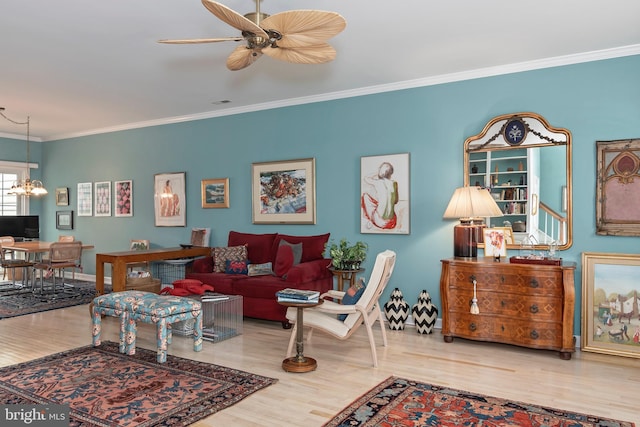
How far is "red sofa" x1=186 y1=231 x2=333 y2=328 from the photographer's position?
518cm

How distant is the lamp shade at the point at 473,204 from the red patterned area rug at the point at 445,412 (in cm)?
182

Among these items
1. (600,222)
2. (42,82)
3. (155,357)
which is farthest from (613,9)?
(42,82)

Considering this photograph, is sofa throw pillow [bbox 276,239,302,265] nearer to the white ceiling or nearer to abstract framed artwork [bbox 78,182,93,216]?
the white ceiling

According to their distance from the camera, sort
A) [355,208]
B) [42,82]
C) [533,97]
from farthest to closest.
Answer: [355,208] → [42,82] → [533,97]

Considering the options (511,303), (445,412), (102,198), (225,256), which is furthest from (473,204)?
(102,198)

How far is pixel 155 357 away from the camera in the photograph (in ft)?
13.5

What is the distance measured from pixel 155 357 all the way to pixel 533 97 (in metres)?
4.43

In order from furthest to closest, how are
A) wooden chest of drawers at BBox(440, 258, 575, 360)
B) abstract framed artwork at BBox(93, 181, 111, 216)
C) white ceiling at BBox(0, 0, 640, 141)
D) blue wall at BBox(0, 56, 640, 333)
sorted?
1. abstract framed artwork at BBox(93, 181, 111, 216)
2. blue wall at BBox(0, 56, 640, 333)
3. wooden chest of drawers at BBox(440, 258, 575, 360)
4. white ceiling at BBox(0, 0, 640, 141)

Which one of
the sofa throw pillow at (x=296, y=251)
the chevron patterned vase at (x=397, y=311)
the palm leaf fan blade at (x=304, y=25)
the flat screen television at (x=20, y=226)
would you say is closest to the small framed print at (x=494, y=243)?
the chevron patterned vase at (x=397, y=311)

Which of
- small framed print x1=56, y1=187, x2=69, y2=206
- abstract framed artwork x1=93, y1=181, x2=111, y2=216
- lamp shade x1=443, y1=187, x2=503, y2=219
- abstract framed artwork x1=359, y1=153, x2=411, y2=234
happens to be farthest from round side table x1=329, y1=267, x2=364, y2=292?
small framed print x1=56, y1=187, x2=69, y2=206

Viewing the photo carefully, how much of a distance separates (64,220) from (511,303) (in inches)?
329

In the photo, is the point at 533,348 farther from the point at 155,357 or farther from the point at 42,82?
the point at 42,82

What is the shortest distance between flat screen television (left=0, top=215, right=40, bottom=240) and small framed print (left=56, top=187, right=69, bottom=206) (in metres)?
0.52

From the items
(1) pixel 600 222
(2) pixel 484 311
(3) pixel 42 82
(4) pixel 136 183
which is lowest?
(2) pixel 484 311
